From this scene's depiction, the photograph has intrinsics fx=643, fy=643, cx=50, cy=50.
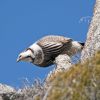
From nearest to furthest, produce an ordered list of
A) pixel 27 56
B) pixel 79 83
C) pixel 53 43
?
pixel 79 83 < pixel 27 56 < pixel 53 43

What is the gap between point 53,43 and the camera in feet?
40.2

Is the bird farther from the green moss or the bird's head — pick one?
the green moss

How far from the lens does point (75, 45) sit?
12.2m

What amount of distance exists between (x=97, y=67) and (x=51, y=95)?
22.8 inches

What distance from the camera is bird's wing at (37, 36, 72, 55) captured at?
40.1 feet

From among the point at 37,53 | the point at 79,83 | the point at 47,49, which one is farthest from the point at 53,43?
the point at 79,83

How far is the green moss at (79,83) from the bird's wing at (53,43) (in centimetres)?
507

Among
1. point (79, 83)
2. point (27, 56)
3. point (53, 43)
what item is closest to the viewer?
point (79, 83)

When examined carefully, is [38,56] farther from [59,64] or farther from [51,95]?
[51,95]

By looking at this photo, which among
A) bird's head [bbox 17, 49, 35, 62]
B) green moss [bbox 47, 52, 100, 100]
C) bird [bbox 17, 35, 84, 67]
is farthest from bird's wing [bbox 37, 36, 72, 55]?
green moss [bbox 47, 52, 100, 100]

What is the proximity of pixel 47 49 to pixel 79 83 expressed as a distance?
5.56m

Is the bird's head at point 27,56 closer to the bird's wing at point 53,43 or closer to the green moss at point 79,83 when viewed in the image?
the bird's wing at point 53,43

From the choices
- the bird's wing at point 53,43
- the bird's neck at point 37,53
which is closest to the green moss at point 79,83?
the bird's neck at point 37,53

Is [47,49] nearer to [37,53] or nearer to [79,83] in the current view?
[37,53]
